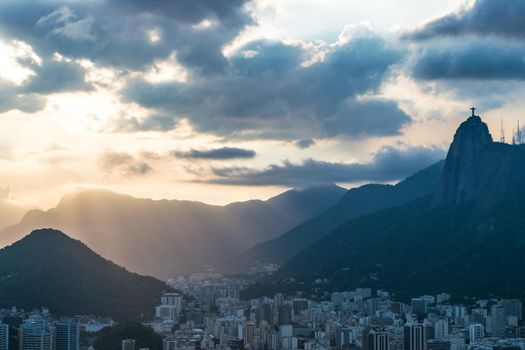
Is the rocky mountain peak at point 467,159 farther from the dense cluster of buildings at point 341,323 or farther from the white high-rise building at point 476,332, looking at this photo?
the white high-rise building at point 476,332

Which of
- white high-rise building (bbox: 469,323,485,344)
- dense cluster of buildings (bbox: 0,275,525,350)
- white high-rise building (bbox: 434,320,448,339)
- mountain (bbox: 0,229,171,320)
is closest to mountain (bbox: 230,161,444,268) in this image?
dense cluster of buildings (bbox: 0,275,525,350)

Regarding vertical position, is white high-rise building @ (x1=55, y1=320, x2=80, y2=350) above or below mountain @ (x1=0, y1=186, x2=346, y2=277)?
below

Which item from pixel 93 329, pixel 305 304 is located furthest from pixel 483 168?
pixel 93 329

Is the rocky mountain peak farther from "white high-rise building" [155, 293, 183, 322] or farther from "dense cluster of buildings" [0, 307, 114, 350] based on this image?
"dense cluster of buildings" [0, 307, 114, 350]

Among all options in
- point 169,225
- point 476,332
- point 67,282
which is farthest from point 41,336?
point 169,225

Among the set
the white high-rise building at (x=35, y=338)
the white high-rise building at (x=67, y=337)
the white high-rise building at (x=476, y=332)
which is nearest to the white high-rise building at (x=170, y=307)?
the white high-rise building at (x=67, y=337)

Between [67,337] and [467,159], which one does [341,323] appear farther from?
[467,159]

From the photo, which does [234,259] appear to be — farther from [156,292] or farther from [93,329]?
[93,329]
